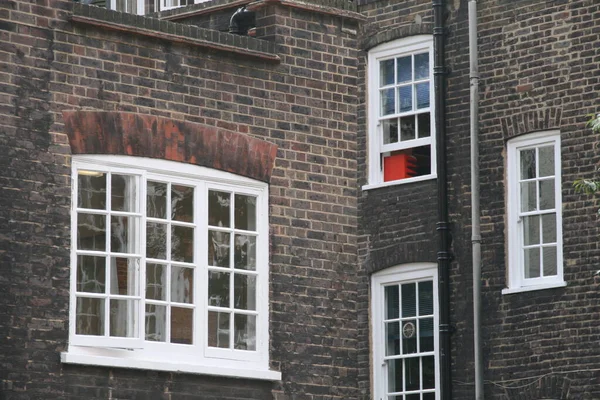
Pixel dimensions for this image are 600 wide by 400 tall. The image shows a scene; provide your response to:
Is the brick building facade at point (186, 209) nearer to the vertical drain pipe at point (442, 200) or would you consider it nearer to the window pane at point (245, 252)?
the window pane at point (245, 252)

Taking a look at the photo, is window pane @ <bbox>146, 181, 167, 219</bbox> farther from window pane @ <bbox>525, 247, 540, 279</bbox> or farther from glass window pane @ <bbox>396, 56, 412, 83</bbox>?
glass window pane @ <bbox>396, 56, 412, 83</bbox>

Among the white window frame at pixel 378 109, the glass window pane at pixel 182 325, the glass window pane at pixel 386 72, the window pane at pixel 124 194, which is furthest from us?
the glass window pane at pixel 386 72

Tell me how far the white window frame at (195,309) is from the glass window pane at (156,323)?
0.08m

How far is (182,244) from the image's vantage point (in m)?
17.0

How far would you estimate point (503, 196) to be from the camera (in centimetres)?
2398

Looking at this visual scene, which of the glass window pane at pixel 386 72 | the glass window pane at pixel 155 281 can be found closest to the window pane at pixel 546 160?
the glass window pane at pixel 386 72

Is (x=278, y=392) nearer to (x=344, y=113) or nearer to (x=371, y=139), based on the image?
(x=344, y=113)

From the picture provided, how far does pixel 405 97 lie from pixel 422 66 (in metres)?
0.50

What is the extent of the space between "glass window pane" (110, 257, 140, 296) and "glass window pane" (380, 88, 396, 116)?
31.8ft

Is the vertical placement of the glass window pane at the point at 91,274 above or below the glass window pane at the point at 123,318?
above

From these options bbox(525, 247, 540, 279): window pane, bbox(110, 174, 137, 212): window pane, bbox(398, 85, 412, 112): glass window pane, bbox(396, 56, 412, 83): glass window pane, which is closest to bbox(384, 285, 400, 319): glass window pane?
bbox(525, 247, 540, 279): window pane

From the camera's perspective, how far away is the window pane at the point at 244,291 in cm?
1739

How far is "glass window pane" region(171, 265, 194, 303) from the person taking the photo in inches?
666

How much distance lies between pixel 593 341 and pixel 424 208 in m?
3.28
